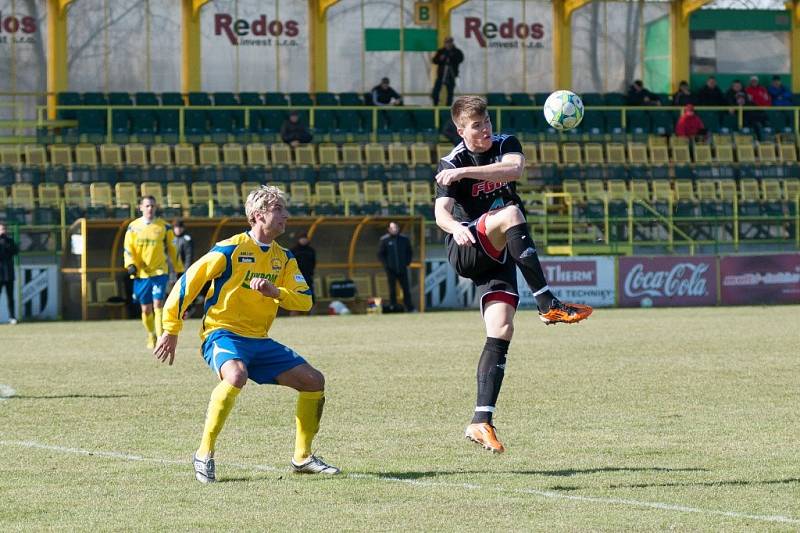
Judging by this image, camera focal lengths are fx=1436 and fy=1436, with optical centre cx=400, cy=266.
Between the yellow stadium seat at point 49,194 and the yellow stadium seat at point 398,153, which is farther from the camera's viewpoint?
the yellow stadium seat at point 398,153

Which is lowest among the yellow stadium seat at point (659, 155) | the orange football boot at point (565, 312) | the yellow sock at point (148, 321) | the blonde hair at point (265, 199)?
the yellow sock at point (148, 321)

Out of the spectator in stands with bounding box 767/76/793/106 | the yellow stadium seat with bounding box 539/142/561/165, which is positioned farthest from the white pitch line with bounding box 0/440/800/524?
the spectator in stands with bounding box 767/76/793/106

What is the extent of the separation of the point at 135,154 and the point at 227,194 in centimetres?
262

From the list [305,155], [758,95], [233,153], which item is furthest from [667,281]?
[758,95]

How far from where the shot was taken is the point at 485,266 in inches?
321

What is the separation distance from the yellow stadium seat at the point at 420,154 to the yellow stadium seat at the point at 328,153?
1.83 metres

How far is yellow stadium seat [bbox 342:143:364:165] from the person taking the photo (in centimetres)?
3338

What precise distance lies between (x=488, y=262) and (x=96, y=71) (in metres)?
30.8

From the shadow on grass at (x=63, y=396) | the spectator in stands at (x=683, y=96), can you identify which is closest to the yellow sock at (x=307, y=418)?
the shadow on grass at (x=63, y=396)

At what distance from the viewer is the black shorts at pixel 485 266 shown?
8055 mm

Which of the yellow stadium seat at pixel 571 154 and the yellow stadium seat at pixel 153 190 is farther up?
the yellow stadium seat at pixel 571 154

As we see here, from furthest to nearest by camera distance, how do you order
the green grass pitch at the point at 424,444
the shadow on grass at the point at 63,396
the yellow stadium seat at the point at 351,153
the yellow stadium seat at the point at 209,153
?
the yellow stadium seat at the point at 351,153 < the yellow stadium seat at the point at 209,153 < the shadow on grass at the point at 63,396 < the green grass pitch at the point at 424,444

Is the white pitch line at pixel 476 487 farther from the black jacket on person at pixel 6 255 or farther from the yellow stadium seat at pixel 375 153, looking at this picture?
the yellow stadium seat at pixel 375 153

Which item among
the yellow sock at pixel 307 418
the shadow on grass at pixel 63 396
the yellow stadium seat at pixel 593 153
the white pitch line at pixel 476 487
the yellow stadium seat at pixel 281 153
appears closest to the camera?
the white pitch line at pixel 476 487
